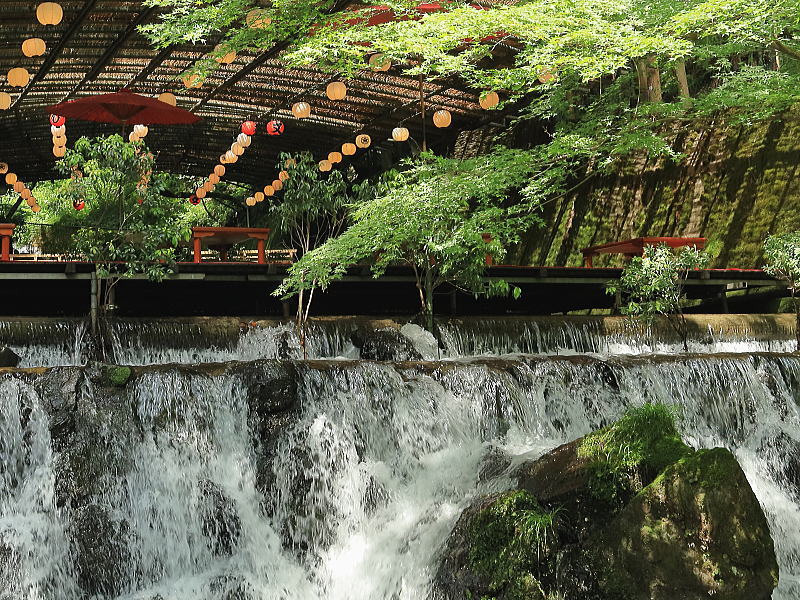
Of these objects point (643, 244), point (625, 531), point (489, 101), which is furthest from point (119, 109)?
point (625, 531)

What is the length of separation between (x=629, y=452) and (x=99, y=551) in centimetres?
361

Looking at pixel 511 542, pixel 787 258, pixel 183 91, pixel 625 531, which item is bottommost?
pixel 787 258

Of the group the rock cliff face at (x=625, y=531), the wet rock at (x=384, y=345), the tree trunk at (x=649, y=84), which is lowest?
the wet rock at (x=384, y=345)

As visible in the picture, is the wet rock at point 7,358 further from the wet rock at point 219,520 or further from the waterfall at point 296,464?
the wet rock at point 219,520

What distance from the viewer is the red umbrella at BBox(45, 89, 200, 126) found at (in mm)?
10438

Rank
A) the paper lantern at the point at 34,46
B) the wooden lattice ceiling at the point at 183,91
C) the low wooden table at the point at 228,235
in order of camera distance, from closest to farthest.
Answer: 1. the paper lantern at the point at 34,46
2. the wooden lattice ceiling at the point at 183,91
3. the low wooden table at the point at 228,235

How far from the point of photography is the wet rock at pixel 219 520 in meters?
6.08

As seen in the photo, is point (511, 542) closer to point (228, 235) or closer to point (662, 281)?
point (662, 281)

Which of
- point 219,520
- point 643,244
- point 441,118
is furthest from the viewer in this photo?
point 441,118

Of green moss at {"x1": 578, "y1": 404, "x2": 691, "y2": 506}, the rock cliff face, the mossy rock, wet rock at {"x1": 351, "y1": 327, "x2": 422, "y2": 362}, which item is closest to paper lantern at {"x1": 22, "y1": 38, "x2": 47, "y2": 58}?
wet rock at {"x1": 351, "y1": 327, "x2": 422, "y2": 362}

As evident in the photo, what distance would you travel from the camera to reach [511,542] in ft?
15.7

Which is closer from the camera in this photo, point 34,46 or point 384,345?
point 34,46

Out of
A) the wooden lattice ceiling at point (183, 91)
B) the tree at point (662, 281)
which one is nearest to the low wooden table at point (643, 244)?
the tree at point (662, 281)

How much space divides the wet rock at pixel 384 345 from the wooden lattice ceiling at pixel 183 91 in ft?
14.6
